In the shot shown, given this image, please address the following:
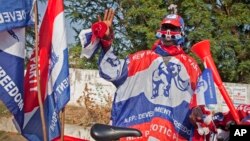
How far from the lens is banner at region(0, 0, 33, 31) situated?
425cm

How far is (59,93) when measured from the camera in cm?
437

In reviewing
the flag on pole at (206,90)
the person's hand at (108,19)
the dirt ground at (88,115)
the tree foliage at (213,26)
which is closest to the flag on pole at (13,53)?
the person's hand at (108,19)

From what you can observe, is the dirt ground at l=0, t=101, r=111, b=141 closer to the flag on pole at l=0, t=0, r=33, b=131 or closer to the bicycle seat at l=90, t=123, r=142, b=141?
the flag on pole at l=0, t=0, r=33, b=131

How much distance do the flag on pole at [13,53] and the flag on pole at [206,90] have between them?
1453mm

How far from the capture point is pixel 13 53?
14.3 feet

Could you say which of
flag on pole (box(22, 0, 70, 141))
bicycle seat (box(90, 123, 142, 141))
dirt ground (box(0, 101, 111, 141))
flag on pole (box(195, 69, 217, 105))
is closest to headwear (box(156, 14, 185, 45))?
flag on pole (box(195, 69, 217, 105))

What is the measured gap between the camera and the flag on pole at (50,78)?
4.38 m

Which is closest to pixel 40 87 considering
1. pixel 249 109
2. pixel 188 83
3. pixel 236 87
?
pixel 188 83

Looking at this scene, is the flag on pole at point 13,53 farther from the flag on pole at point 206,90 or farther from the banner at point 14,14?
the flag on pole at point 206,90

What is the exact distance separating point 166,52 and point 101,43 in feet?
1.99

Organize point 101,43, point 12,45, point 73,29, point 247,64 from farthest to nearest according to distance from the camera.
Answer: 1. point 73,29
2. point 247,64
3. point 12,45
4. point 101,43

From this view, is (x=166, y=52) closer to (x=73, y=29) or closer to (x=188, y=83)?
(x=188, y=83)

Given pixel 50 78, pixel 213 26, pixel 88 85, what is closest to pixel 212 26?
pixel 213 26

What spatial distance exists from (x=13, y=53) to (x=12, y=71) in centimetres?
15
